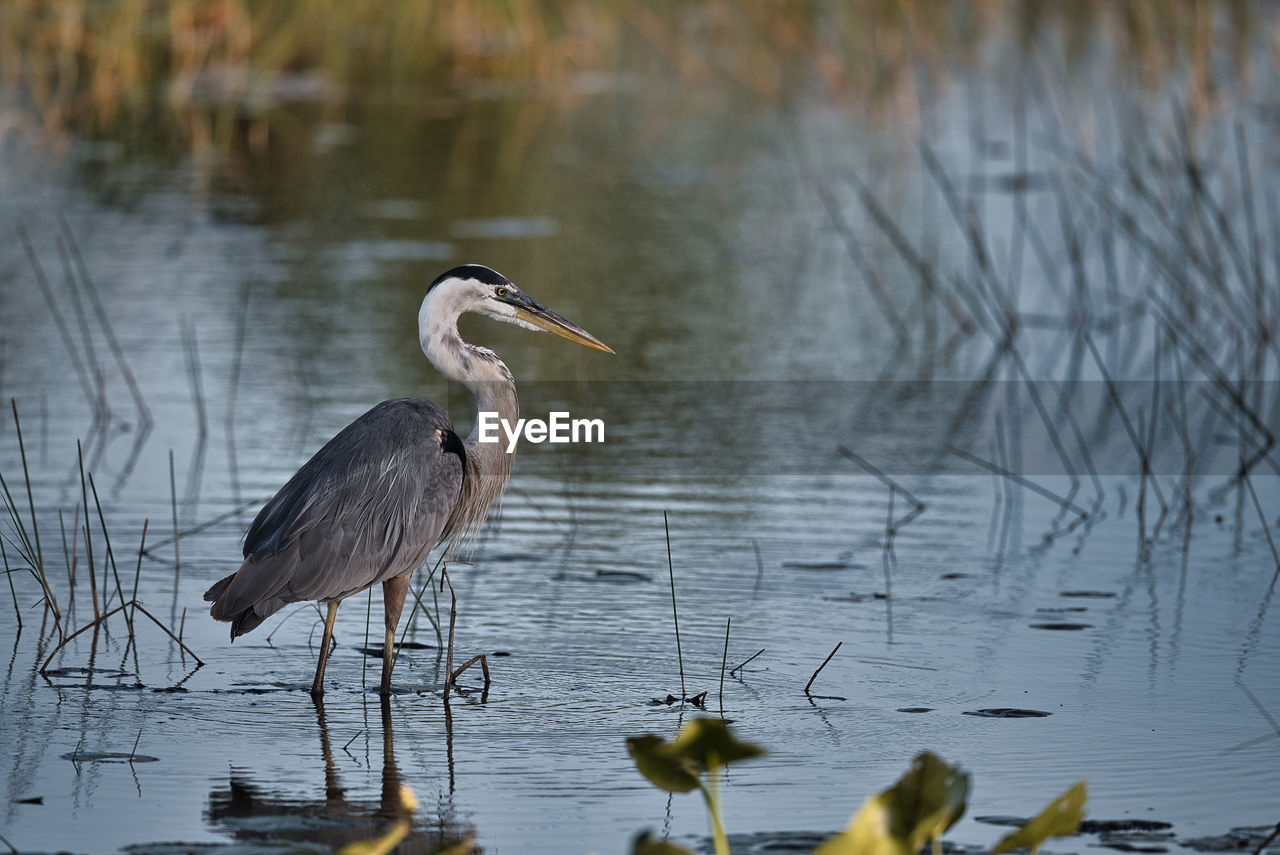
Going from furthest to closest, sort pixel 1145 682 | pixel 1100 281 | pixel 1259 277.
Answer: pixel 1100 281, pixel 1259 277, pixel 1145 682

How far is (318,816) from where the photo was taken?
450 centimetres

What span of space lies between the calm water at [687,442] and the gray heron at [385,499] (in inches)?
12.1

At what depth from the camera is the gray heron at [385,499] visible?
5.44 meters

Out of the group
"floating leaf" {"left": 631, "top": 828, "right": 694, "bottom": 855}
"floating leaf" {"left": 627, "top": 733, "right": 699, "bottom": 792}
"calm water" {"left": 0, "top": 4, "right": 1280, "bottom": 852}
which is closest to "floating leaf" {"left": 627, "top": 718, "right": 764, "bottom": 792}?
"floating leaf" {"left": 627, "top": 733, "right": 699, "bottom": 792}

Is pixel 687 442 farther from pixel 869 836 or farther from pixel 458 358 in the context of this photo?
pixel 869 836

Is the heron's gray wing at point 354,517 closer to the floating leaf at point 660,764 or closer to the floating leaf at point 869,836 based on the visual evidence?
the floating leaf at point 660,764

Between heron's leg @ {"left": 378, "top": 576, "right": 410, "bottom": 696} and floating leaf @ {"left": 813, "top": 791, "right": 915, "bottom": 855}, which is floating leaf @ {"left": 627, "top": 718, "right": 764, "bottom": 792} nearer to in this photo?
floating leaf @ {"left": 813, "top": 791, "right": 915, "bottom": 855}

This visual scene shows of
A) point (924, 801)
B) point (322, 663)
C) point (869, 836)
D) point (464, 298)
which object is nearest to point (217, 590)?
point (322, 663)

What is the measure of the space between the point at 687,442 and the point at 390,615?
9.59 feet

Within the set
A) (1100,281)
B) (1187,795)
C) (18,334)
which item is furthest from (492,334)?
(1187,795)

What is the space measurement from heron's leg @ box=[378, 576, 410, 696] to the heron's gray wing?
75 millimetres

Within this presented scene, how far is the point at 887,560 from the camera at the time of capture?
22.5 ft

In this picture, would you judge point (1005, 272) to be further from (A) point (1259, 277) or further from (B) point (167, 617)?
(B) point (167, 617)

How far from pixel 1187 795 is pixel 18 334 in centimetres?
725
